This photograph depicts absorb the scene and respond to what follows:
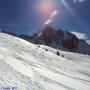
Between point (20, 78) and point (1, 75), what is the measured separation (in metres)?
1.41

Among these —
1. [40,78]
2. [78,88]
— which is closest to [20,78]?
[40,78]

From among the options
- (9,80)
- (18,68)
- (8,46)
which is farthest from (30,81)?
(8,46)

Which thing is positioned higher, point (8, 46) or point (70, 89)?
point (8, 46)

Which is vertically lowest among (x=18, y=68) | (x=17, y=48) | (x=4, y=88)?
(x=4, y=88)

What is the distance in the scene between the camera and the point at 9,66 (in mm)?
15016

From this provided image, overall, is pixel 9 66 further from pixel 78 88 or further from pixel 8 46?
pixel 8 46

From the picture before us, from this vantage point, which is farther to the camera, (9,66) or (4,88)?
(9,66)

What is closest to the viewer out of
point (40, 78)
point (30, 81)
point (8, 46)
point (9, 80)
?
point (9, 80)

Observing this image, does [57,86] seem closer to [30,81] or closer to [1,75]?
[30,81]

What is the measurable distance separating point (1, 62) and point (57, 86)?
16.6 ft

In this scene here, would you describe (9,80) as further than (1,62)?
No

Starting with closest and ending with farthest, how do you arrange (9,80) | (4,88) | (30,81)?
(4,88)
(9,80)
(30,81)

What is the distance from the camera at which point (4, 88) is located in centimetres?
1064

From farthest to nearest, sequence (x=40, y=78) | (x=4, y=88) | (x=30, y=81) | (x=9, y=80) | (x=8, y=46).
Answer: (x=8, y=46)
(x=40, y=78)
(x=30, y=81)
(x=9, y=80)
(x=4, y=88)
